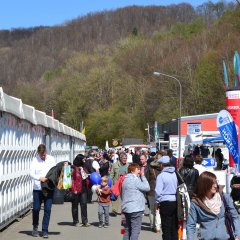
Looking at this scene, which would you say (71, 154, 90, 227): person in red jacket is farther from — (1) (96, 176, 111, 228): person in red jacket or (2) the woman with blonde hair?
(2) the woman with blonde hair

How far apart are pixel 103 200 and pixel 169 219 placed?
4.36m

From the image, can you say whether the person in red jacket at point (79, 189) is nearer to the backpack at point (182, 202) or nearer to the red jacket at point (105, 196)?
the red jacket at point (105, 196)

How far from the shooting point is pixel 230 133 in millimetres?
16266

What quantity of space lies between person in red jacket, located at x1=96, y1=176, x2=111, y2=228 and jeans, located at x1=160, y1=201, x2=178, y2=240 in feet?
13.4

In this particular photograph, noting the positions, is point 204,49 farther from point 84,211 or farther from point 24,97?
point 84,211

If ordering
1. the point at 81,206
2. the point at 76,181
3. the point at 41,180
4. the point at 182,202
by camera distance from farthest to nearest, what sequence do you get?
the point at 81,206 < the point at 76,181 < the point at 41,180 < the point at 182,202

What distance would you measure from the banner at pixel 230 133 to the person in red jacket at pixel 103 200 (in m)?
3.29

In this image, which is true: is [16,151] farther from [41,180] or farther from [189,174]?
[189,174]

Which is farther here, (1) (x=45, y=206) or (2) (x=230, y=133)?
(2) (x=230, y=133)

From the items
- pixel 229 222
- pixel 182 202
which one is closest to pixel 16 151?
pixel 182 202

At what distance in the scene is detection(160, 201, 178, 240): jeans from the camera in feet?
34.7

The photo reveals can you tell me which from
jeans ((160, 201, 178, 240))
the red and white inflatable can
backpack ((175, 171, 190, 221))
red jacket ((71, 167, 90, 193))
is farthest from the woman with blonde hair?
the red and white inflatable can

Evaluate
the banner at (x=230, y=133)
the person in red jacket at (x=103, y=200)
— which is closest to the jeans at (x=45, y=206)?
the person in red jacket at (x=103, y=200)

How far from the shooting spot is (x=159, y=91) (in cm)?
7844
